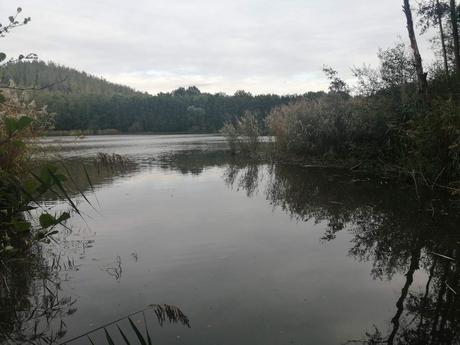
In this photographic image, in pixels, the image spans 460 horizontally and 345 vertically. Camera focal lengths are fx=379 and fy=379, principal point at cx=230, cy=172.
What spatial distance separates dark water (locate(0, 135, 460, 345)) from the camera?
3.62 meters

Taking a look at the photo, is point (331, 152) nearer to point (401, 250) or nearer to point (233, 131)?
point (233, 131)

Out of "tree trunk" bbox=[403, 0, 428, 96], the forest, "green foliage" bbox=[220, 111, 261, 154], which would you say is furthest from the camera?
the forest

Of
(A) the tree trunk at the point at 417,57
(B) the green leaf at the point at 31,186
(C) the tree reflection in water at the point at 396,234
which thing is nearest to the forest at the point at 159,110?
(A) the tree trunk at the point at 417,57

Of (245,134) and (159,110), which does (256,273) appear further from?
(159,110)

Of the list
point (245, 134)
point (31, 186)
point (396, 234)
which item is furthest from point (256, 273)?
point (245, 134)

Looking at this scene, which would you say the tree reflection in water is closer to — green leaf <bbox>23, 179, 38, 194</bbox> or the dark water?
the dark water

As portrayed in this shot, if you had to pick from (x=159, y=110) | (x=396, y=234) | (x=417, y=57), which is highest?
(x=159, y=110)

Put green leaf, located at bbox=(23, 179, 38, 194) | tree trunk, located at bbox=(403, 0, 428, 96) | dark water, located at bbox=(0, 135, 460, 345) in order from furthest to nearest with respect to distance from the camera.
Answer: tree trunk, located at bbox=(403, 0, 428, 96), dark water, located at bbox=(0, 135, 460, 345), green leaf, located at bbox=(23, 179, 38, 194)

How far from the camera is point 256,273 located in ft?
16.1

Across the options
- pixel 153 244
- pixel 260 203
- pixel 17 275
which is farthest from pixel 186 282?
pixel 260 203

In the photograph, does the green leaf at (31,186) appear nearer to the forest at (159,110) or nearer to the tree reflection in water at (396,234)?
the tree reflection in water at (396,234)

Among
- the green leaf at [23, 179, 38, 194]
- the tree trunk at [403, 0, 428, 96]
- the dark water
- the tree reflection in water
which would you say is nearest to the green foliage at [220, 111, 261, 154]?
the tree reflection in water

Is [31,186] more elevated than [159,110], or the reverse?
[159,110]

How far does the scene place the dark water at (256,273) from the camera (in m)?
3.62
